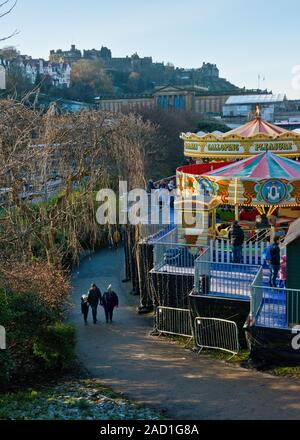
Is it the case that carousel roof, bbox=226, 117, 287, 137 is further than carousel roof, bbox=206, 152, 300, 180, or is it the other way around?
carousel roof, bbox=226, 117, 287, 137

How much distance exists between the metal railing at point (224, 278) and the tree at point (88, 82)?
63706 millimetres

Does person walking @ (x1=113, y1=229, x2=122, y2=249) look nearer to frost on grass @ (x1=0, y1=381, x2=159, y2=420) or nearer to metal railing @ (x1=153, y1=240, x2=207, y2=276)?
metal railing @ (x1=153, y1=240, x2=207, y2=276)

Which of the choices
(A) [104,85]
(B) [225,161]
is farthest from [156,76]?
(B) [225,161]

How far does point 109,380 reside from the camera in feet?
40.0

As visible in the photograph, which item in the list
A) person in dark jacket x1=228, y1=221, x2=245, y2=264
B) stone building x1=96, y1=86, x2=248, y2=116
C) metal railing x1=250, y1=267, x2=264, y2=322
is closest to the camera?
metal railing x1=250, y1=267, x2=264, y2=322

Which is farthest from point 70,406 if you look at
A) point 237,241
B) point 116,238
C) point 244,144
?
point 116,238

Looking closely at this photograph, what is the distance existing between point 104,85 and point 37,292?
260 feet

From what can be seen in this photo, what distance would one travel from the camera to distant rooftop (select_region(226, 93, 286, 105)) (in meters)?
88.6

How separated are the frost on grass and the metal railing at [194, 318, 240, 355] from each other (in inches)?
128

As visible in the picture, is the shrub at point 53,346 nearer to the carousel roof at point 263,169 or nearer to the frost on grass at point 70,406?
the frost on grass at point 70,406

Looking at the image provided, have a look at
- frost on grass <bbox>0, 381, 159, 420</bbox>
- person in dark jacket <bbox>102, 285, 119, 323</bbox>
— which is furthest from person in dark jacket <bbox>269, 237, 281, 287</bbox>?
person in dark jacket <bbox>102, 285, 119, 323</bbox>

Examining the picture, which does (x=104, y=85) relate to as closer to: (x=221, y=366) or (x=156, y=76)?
(x=156, y=76)

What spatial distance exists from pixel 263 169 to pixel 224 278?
3.94 metres

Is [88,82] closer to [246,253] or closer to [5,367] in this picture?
[246,253]
